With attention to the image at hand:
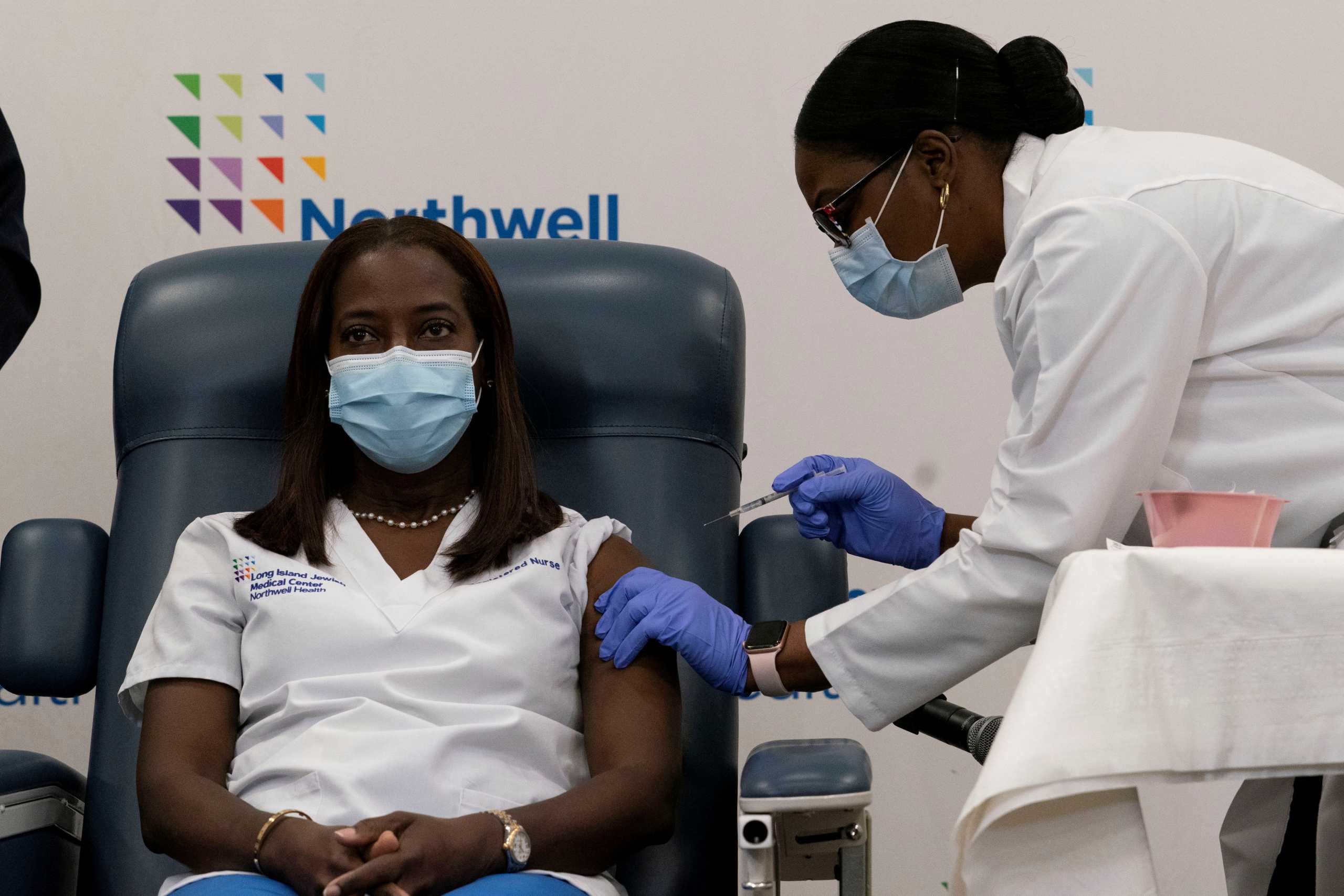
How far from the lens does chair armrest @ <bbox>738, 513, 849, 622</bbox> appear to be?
173 centimetres

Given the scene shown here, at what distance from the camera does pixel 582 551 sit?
5.35ft

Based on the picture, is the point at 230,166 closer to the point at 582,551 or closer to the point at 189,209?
the point at 189,209

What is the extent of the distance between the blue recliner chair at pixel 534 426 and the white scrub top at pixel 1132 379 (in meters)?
0.35

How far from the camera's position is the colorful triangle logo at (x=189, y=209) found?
2379 mm

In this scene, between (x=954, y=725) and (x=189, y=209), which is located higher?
(x=189, y=209)

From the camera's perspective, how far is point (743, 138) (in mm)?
2393

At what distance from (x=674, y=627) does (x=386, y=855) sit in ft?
1.35

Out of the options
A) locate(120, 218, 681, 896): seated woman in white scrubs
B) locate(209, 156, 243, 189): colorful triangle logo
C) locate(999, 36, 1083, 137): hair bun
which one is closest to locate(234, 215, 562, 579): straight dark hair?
locate(120, 218, 681, 896): seated woman in white scrubs

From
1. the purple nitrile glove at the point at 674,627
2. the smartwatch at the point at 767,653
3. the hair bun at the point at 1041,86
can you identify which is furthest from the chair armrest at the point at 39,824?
the hair bun at the point at 1041,86

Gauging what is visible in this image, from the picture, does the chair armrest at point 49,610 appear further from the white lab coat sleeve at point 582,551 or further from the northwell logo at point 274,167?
the northwell logo at point 274,167

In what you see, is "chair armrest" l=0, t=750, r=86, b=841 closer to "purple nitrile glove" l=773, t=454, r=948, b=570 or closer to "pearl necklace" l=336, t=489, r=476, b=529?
"pearl necklace" l=336, t=489, r=476, b=529

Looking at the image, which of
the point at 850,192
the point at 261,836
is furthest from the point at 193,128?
the point at 261,836

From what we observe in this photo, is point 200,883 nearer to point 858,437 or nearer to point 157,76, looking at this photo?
point 858,437

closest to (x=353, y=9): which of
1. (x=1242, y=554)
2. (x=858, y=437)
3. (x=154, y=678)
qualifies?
(x=858, y=437)
